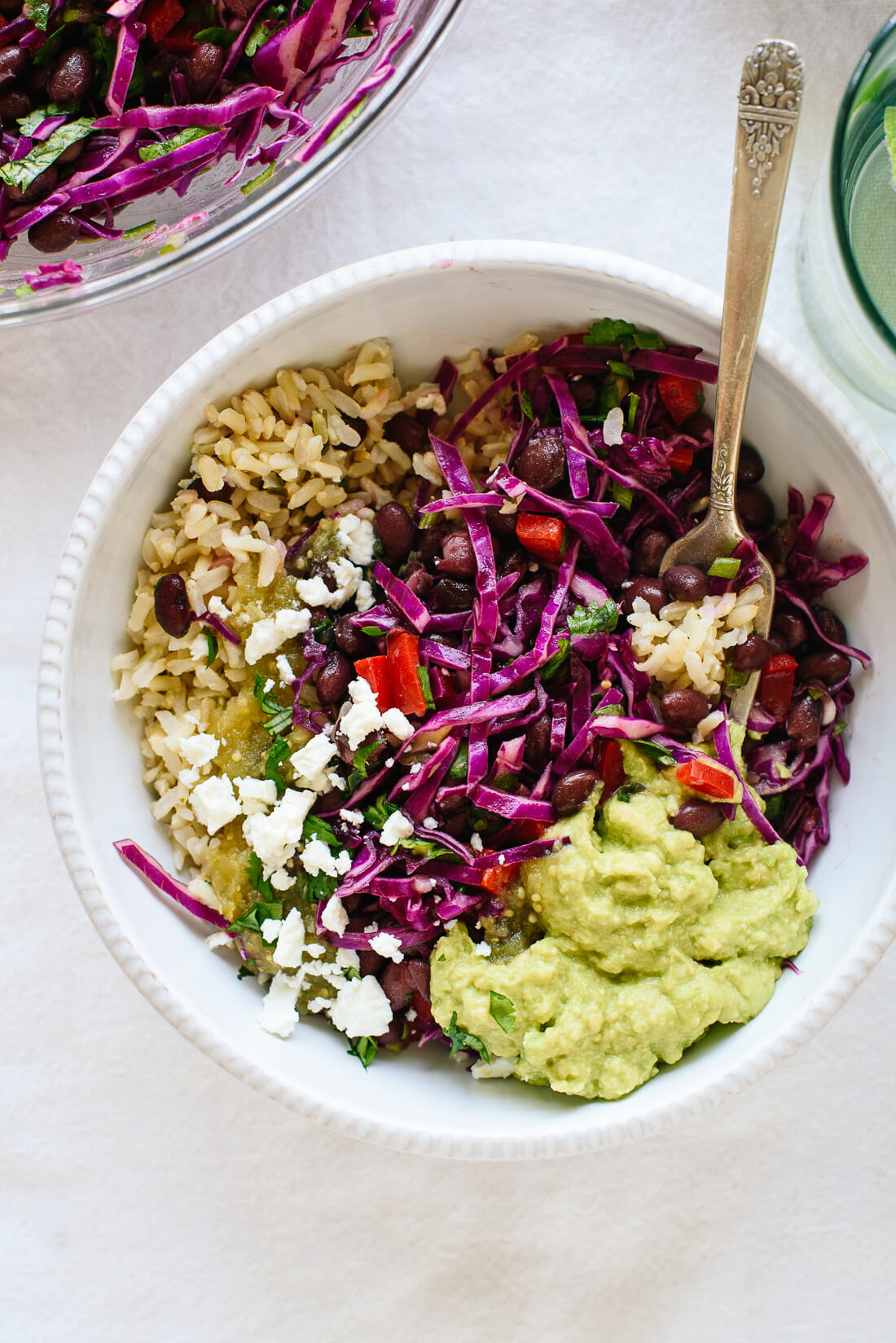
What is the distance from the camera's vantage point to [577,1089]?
168cm

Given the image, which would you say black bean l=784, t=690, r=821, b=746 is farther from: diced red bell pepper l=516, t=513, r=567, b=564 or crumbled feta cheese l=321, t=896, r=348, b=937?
crumbled feta cheese l=321, t=896, r=348, b=937

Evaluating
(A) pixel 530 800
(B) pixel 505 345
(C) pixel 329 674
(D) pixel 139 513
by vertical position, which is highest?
(B) pixel 505 345

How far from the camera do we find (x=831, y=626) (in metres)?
1.85

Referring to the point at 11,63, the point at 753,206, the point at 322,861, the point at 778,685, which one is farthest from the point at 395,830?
the point at 11,63

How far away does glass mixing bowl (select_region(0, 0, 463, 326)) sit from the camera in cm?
187

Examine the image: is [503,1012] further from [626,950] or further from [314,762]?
[314,762]

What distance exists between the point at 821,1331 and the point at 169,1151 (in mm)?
1419

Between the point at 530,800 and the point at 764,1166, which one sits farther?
the point at 764,1166

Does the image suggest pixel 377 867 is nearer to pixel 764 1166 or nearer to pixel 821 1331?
pixel 764 1166

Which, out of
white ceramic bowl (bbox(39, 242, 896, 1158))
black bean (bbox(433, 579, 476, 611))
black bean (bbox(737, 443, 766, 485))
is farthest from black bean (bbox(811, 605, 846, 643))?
black bean (bbox(433, 579, 476, 611))

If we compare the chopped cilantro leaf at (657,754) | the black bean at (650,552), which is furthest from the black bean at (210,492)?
the chopped cilantro leaf at (657,754)

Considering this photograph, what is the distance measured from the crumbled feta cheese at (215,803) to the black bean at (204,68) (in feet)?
3.85

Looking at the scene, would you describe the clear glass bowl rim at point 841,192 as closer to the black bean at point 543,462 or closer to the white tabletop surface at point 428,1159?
the white tabletop surface at point 428,1159

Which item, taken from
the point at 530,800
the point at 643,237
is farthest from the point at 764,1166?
the point at 643,237
